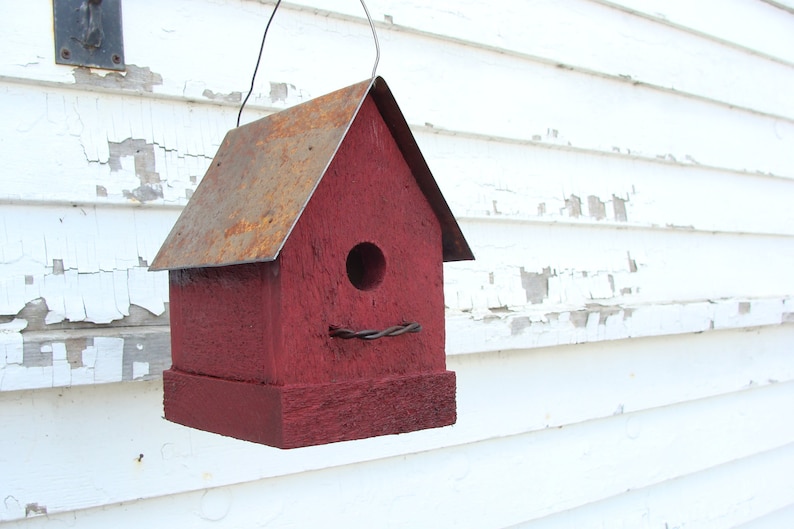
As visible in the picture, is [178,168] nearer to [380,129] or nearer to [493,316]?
[380,129]

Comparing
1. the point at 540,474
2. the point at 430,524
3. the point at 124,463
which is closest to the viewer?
the point at 124,463

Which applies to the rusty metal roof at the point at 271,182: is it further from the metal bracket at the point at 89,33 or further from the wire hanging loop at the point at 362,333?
the metal bracket at the point at 89,33

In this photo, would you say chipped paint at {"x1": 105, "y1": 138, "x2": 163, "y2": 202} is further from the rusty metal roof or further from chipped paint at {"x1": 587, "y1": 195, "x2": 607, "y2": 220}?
chipped paint at {"x1": 587, "y1": 195, "x2": 607, "y2": 220}

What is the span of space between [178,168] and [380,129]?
53 cm

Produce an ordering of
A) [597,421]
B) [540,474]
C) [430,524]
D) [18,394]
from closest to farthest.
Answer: [18,394]
[430,524]
[540,474]
[597,421]

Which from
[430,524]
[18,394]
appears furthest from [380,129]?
[430,524]

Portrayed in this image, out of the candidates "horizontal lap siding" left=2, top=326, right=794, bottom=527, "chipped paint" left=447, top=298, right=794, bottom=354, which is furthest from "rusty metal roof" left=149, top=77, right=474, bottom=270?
"chipped paint" left=447, top=298, right=794, bottom=354

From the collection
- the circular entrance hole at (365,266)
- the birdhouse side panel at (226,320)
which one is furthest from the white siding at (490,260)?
the circular entrance hole at (365,266)

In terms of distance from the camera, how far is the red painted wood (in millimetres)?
1171

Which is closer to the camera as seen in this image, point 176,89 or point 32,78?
point 32,78

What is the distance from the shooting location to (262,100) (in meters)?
1.77

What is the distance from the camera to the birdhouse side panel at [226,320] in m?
1.19

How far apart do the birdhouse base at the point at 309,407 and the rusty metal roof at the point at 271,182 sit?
19cm

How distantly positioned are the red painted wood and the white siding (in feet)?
0.85
